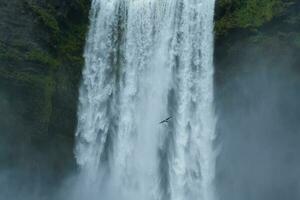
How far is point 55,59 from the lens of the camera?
20828 millimetres

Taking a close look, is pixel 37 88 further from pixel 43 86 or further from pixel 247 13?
pixel 247 13

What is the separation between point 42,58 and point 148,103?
17.5 ft

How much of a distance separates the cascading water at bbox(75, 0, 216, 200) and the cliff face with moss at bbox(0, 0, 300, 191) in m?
0.72

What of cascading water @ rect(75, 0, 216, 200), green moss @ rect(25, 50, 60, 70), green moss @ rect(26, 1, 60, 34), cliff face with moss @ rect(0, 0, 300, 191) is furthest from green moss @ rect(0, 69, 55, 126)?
green moss @ rect(26, 1, 60, 34)

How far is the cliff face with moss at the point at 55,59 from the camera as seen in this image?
19.6 metres

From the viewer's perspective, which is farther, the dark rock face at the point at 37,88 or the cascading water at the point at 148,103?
the cascading water at the point at 148,103

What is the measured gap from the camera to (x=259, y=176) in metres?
20.0

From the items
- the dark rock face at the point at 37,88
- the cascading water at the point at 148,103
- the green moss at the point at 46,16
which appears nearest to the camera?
the dark rock face at the point at 37,88

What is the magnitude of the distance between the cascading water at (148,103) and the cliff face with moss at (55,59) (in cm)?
72

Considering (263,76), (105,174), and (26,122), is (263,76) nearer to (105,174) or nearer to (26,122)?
(105,174)

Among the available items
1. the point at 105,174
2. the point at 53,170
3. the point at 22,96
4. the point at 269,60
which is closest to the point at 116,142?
the point at 105,174

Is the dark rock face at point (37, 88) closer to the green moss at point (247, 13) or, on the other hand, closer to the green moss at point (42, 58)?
the green moss at point (42, 58)

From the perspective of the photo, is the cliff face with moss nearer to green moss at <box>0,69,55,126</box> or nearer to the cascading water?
green moss at <box>0,69,55,126</box>

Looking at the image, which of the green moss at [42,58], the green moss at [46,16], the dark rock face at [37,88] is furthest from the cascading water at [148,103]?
the green moss at [46,16]
